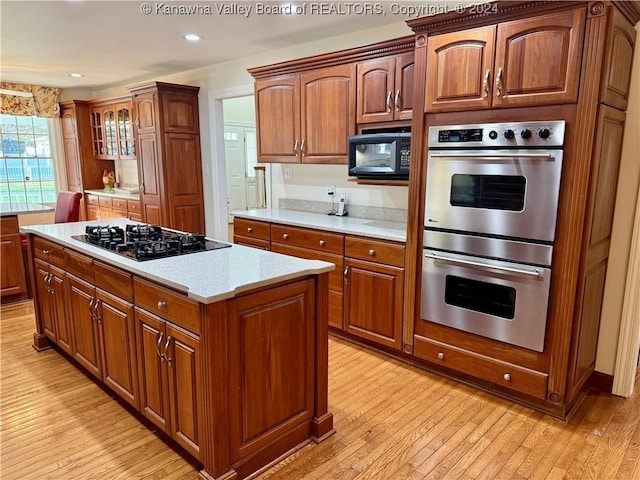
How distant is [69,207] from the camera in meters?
4.43

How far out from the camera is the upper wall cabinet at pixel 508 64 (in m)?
2.04

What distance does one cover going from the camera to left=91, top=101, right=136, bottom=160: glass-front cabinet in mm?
5855

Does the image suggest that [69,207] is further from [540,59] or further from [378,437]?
[540,59]

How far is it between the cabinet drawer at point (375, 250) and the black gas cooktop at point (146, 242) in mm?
953

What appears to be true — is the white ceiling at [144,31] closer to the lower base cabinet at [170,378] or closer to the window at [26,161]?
the window at [26,161]

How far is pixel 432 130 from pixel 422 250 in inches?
28.9

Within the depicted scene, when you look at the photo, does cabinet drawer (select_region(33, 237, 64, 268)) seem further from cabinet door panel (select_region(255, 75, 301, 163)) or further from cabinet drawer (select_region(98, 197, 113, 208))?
cabinet drawer (select_region(98, 197, 113, 208))

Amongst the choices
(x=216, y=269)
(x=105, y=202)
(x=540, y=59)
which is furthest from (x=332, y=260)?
(x=105, y=202)

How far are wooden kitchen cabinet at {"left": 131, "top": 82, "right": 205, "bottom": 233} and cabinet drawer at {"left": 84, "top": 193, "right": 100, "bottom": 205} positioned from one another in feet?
5.09

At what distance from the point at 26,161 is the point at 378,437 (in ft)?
22.8

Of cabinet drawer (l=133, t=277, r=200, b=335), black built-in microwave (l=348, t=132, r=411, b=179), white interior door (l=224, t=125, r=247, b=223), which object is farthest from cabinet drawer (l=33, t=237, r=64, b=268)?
white interior door (l=224, t=125, r=247, b=223)

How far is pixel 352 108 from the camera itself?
10.6ft

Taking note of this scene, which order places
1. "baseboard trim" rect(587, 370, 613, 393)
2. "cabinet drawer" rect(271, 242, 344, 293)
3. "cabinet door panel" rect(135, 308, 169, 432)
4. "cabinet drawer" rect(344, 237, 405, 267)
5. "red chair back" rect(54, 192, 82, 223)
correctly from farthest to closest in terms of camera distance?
1. "red chair back" rect(54, 192, 82, 223)
2. "cabinet drawer" rect(271, 242, 344, 293)
3. "cabinet drawer" rect(344, 237, 405, 267)
4. "baseboard trim" rect(587, 370, 613, 393)
5. "cabinet door panel" rect(135, 308, 169, 432)

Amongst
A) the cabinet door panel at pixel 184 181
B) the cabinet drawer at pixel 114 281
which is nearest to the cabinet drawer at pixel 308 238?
the cabinet drawer at pixel 114 281
